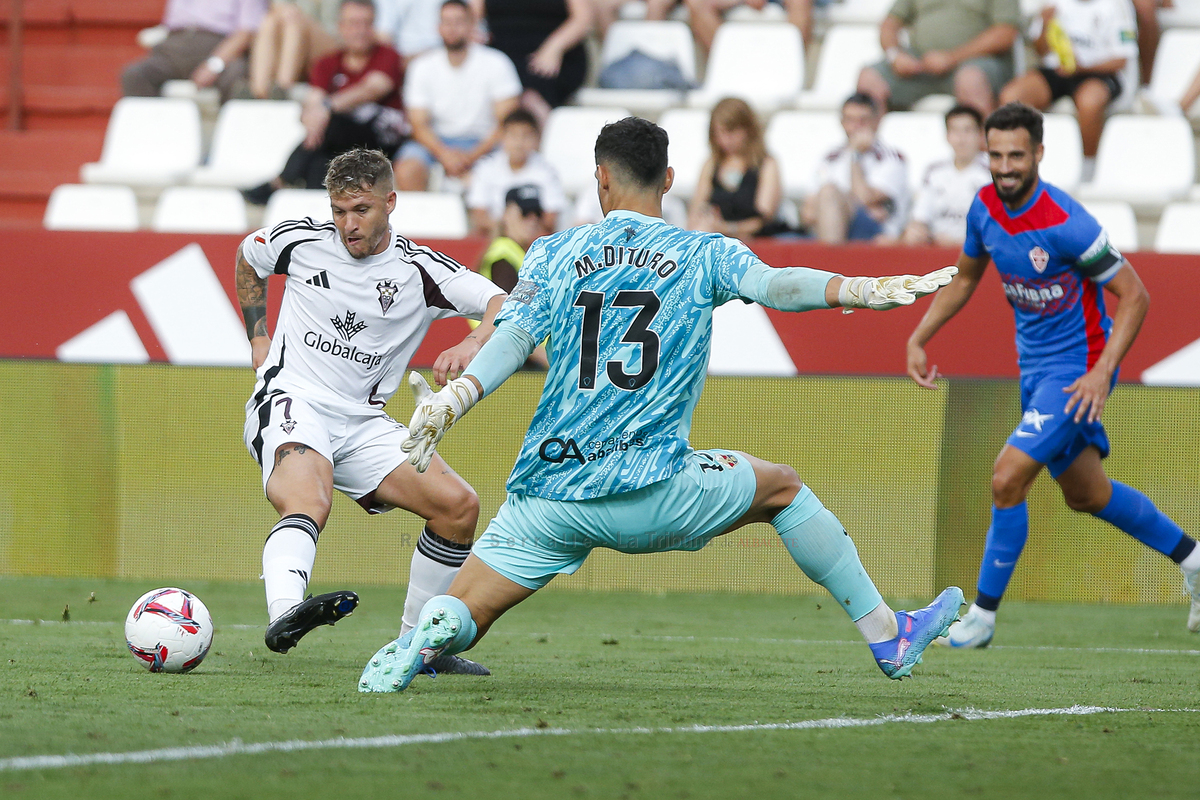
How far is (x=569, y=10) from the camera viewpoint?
12.0 metres

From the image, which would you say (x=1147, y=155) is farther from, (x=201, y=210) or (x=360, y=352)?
(x=360, y=352)

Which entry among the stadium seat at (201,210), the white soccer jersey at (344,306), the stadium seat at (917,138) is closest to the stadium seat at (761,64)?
the stadium seat at (917,138)

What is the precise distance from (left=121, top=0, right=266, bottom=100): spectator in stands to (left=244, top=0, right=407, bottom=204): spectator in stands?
1094mm

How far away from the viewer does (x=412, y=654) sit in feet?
14.8

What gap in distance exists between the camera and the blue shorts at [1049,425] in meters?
6.39

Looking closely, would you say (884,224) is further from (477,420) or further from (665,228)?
(665,228)

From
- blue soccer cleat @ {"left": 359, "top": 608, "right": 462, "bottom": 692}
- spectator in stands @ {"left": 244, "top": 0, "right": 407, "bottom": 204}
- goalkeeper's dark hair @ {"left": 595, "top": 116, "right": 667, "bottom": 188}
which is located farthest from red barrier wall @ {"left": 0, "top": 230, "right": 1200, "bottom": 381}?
blue soccer cleat @ {"left": 359, "top": 608, "right": 462, "bottom": 692}

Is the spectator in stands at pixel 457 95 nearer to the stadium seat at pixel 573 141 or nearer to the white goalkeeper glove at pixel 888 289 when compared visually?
the stadium seat at pixel 573 141

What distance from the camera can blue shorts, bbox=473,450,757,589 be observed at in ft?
14.7

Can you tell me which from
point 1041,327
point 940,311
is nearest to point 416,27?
point 940,311

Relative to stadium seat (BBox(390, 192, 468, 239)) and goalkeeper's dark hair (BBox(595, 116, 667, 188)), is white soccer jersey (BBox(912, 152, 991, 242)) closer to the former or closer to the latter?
stadium seat (BBox(390, 192, 468, 239))

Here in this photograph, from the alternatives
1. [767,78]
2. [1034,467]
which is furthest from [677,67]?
[1034,467]

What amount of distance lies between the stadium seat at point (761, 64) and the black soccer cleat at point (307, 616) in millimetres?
8353

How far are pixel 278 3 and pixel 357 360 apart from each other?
7.76m
